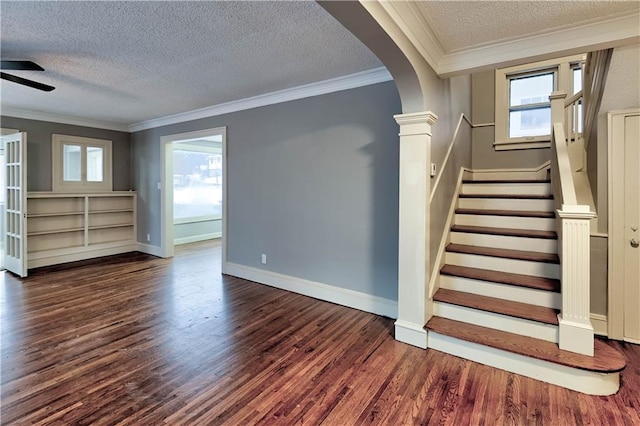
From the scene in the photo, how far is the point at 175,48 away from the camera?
2.74m

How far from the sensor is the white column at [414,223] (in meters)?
2.62

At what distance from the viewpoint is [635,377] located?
2225mm

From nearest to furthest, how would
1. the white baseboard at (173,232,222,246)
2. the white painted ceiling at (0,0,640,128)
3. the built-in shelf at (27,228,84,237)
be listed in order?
the white painted ceiling at (0,0,640,128) → the built-in shelf at (27,228,84,237) → the white baseboard at (173,232,222,246)

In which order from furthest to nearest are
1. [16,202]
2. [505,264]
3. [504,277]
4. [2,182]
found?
1. [2,182]
2. [16,202]
3. [505,264]
4. [504,277]

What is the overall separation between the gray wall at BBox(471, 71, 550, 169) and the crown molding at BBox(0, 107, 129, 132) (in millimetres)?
6156

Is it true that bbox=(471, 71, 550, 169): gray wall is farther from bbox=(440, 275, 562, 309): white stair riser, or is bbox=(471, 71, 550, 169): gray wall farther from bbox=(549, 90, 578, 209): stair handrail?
bbox=(440, 275, 562, 309): white stair riser

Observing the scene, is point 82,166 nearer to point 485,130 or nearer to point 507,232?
point 507,232

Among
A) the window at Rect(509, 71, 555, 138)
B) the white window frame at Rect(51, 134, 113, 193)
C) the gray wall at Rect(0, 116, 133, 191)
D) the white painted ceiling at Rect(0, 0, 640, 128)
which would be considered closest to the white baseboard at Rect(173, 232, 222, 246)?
the white window frame at Rect(51, 134, 113, 193)

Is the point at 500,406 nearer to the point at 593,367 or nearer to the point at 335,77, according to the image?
the point at 593,367

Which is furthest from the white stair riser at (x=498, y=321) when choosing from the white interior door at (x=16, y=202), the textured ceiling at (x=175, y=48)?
the white interior door at (x=16, y=202)

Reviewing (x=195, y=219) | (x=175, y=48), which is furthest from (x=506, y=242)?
(x=195, y=219)

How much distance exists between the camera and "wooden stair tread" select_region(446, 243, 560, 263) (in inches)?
111

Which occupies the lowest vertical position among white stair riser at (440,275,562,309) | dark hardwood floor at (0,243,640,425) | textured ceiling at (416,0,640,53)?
dark hardwood floor at (0,243,640,425)

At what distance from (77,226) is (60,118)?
180 centimetres
